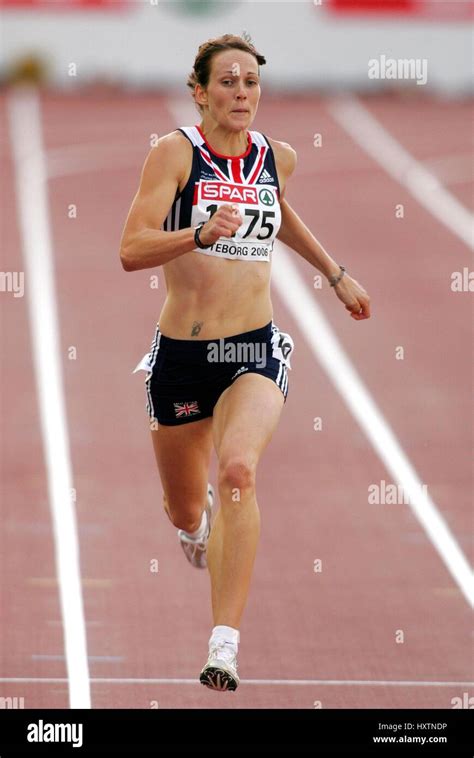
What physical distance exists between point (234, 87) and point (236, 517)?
186cm

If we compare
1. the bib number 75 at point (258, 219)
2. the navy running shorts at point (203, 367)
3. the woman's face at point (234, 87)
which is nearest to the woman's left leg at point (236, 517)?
the navy running shorts at point (203, 367)

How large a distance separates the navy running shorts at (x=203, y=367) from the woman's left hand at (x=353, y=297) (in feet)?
1.10

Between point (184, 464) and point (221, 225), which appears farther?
point (184, 464)

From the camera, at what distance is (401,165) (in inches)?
960

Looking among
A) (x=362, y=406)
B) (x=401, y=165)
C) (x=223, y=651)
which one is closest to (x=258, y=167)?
(x=223, y=651)

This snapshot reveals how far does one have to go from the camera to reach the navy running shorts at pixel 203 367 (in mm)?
7023

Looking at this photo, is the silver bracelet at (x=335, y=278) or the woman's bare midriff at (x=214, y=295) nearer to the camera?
the woman's bare midriff at (x=214, y=295)

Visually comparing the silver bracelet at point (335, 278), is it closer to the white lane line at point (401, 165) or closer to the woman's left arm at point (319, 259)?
the woman's left arm at point (319, 259)

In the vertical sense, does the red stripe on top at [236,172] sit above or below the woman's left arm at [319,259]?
above

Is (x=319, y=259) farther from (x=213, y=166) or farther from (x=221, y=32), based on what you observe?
(x=221, y=32)

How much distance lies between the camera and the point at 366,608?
8.88 metres

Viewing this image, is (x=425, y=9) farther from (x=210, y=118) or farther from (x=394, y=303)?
(x=210, y=118)

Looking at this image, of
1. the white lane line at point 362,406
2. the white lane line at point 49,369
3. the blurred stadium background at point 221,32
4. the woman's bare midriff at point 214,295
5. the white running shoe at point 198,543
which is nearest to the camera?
the woman's bare midriff at point 214,295
